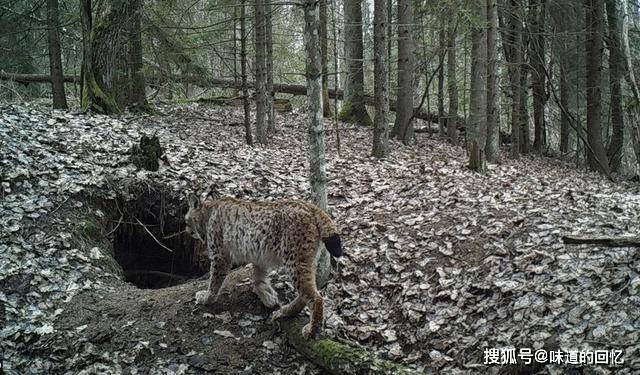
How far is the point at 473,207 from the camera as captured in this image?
27.9 feet

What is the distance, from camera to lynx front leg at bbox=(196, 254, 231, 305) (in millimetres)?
6824

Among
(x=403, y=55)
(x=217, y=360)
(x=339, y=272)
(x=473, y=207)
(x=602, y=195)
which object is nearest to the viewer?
(x=217, y=360)

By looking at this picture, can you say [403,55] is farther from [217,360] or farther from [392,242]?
[217,360]

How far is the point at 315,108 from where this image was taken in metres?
6.93

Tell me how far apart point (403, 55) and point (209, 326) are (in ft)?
36.1

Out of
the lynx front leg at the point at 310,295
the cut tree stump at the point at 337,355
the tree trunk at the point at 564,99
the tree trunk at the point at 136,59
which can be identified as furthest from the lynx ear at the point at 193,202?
the tree trunk at the point at 564,99

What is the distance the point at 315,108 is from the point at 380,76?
18.2ft

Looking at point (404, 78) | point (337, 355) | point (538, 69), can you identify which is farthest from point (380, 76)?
point (538, 69)

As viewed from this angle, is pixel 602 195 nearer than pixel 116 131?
Yes

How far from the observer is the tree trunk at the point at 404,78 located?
592 inches

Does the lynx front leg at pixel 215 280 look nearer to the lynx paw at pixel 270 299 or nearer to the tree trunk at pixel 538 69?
the lynx paw at pixel 270 299

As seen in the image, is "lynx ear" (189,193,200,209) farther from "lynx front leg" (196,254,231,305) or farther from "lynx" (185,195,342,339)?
"lynx front leg" (196,254,231,305)

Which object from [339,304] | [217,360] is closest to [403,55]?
[339,304]

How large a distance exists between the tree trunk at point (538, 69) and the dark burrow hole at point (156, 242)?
13.3 metres
